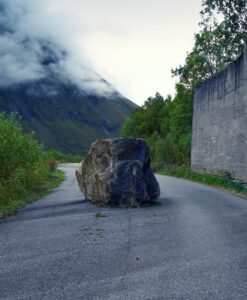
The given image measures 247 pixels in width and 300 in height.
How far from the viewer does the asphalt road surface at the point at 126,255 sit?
3088 millimetres

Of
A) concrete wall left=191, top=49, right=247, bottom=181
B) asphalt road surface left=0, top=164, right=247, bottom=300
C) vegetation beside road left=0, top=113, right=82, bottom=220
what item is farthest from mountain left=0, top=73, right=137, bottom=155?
asphalt road surface left=0, top=164, right=247, bottom=300

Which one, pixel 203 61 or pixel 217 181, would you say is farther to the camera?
pixel 203 61

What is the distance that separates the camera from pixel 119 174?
334 inches

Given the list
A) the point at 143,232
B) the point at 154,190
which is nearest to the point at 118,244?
the point at 143,232

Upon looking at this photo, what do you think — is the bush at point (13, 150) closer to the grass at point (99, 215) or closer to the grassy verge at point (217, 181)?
the grass at point (99, 215)

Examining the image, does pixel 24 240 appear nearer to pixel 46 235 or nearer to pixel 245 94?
pixel 46 235

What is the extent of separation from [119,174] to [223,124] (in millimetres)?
7350

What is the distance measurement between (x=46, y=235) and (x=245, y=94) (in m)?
9.53

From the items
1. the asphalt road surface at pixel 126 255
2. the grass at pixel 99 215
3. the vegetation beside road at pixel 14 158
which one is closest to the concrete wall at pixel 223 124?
the asphalt road surface at pixel 126 255

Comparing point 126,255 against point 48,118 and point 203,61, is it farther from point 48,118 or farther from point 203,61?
point 48,118

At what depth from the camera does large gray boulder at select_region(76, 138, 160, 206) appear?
844 centimetres

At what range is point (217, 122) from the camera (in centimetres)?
1453

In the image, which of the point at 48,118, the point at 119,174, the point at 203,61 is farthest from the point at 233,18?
the point at 48,118

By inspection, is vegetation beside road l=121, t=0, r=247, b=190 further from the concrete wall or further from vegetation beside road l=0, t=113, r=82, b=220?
vegetation beside road l=0, t=113, r=82, b=220
